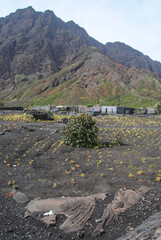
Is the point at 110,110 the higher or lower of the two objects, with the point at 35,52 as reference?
lower

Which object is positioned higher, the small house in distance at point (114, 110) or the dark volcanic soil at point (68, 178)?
the small house in distance at point (114, 110)

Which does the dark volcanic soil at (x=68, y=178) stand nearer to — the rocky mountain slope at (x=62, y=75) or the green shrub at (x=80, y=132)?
the green shrub at (x=80, y=132)

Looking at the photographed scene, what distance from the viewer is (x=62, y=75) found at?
417 feet

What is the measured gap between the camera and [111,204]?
14.5ft

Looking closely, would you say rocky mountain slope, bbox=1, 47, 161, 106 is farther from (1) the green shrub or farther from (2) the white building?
(1) the green shrub

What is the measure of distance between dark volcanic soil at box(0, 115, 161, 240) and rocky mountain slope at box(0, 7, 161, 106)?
263ft

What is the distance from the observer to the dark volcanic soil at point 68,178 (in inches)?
149

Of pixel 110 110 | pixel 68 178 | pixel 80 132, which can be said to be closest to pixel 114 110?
pixel 110 110

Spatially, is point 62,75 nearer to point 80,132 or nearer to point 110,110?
point 110,110

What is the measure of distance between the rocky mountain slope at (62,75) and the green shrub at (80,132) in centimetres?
7838

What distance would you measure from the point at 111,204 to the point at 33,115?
23.0 metres

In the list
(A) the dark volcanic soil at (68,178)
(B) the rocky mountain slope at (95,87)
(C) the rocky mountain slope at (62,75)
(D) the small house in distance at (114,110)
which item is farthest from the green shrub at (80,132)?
(C) the rocky mountain slope at (62,75)

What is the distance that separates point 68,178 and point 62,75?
125 metres

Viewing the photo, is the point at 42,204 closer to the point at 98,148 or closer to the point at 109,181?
the point at 109,181
